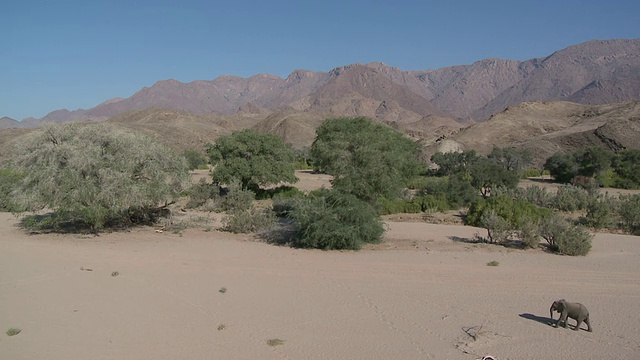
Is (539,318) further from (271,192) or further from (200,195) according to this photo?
(271,192)

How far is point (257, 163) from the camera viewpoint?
30.6 m

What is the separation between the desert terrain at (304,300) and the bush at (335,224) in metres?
0.49

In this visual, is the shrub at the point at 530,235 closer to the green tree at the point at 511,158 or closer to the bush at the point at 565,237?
the bush at the point at 565,237

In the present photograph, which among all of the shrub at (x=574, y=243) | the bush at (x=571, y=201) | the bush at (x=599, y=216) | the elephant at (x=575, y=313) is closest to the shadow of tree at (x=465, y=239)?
the shrub at (x=574, y=243)

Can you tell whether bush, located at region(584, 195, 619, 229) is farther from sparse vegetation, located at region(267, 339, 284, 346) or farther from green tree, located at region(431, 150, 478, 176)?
green tree, located at region(431, 150, 478, 176)

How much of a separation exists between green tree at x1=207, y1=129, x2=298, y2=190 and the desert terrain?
1299 centimetres

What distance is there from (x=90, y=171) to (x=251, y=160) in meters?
14.0

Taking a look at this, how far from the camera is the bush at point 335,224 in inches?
636

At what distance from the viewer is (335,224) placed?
16.3 m

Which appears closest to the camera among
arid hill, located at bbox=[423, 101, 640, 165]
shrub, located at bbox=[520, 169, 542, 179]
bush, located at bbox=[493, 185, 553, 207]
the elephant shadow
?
the elephant shadow

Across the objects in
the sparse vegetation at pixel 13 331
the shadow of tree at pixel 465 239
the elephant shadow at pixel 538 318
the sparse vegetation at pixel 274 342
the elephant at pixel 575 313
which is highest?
the elephant at pixel 575 313

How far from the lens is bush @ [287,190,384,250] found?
53.0 ft

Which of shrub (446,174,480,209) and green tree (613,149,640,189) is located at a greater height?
green tree (613,149,640,189)

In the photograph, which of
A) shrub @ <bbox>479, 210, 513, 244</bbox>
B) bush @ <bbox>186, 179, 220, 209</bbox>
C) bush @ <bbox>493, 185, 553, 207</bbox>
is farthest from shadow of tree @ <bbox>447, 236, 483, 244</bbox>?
bush @ <bbox>186, 179, 220, 209</bbox>
